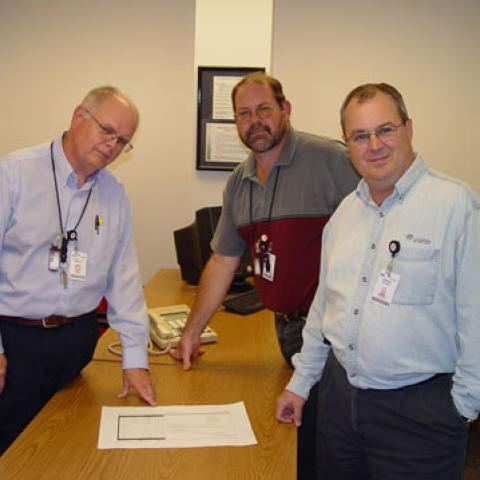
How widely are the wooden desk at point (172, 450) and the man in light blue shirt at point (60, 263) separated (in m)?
0.10

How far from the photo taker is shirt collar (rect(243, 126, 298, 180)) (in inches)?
82.0

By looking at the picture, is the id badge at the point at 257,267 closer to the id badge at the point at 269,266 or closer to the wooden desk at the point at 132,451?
the id badge at the point at 269,266

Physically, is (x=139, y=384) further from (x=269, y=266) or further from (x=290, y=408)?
(x=269, y=266)

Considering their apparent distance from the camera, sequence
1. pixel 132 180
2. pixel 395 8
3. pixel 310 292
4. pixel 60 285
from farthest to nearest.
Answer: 1. pixel 132 180
2. pixel 395 8
3. pixel 310 292
4. pixel 60 285

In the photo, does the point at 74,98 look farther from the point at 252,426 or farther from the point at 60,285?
the point at 252,426

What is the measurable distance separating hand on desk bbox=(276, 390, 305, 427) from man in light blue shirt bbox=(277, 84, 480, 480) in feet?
0.36

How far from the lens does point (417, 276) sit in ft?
4.56

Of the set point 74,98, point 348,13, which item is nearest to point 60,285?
point 74,98

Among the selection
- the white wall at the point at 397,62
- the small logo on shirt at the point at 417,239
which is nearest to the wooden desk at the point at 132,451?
the small logo on shirt at the point at 417,239

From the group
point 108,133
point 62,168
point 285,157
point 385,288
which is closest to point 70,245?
point 62,168

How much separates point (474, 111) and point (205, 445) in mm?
3296

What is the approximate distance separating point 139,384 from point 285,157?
0.97 metres

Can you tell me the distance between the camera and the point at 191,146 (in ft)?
13.0

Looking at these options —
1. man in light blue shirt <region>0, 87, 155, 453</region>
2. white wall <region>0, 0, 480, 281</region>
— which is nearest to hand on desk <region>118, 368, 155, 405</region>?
man in light blue shirt <region>0, 87, 155, 453</region>
